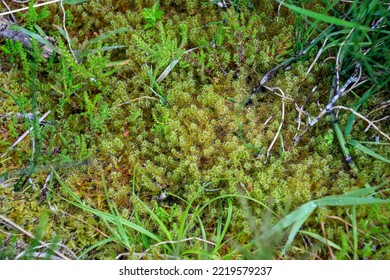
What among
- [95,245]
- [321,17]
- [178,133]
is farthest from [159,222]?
[321,17]

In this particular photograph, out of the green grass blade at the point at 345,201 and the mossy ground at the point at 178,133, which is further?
the mossy ground at the point at 178,133

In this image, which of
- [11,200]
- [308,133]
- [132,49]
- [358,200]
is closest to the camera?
[358,200]

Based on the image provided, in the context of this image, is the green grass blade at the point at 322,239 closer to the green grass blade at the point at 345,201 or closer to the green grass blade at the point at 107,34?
the green grass blade at the point at 345,201

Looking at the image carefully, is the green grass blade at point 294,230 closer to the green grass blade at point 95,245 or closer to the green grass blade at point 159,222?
the green grass blade at point 159,222

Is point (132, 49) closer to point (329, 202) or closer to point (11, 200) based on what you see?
point (11, 200)

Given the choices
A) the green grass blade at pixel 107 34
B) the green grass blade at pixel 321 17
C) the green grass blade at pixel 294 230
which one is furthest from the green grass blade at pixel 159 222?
the green grass blade at pixel 321 17

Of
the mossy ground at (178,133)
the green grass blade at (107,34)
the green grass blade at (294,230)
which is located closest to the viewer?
the green grass blade at (294,230)

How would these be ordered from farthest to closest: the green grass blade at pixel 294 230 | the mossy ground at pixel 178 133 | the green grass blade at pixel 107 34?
the green grass blade at pixel 107 34
the mossy ground at pixel 178 133
the green grass blade at pixel 294 230

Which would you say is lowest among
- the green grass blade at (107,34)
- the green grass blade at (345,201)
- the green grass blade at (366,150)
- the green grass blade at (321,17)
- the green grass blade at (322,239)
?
the green grass blade at (322,239)

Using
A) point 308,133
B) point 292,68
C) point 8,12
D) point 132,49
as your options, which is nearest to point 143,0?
point 132,49

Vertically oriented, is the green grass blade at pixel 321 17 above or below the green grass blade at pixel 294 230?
above
